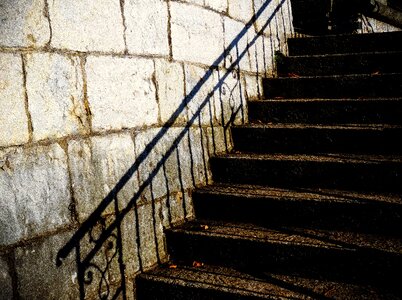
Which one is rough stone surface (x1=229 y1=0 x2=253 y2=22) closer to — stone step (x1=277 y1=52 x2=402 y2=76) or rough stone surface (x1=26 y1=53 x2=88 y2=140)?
stone step (x1=277 y1=52 x2=402 y2=76)

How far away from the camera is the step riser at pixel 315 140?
11.9 ft

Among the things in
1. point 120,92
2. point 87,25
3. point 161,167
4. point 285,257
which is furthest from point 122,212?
point 87,25

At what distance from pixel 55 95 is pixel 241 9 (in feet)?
10.1

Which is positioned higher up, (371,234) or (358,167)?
(358,167)

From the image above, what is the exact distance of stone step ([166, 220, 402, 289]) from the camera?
2637 millimetres

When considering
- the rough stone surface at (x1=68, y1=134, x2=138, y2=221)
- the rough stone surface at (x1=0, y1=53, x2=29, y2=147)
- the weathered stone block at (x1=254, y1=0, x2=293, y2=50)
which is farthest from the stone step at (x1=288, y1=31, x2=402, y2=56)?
the rough stone surface at (x1=0, y1=53, x2=29, y2=147)

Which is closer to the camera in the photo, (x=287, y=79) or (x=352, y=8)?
(x=287, y=79)

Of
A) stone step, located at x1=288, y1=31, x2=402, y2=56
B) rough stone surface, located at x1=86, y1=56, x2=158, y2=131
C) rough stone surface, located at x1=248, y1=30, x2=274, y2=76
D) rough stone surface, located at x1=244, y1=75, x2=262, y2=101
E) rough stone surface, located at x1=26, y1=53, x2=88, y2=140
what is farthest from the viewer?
stone step, located at x1=288, y1=31, x2=402, y2=56

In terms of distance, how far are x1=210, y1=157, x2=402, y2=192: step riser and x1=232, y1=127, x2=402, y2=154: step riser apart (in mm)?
406

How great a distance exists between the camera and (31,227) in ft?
7.80

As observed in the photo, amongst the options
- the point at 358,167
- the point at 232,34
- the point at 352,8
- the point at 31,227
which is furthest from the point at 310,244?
the point at 352,8

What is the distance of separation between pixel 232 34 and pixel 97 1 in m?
2.15

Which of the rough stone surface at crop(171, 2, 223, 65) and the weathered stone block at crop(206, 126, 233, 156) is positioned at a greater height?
the rough stone surface at crop(171, 2, 223, 65)

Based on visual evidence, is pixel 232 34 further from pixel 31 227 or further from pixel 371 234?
pixel 31 227
